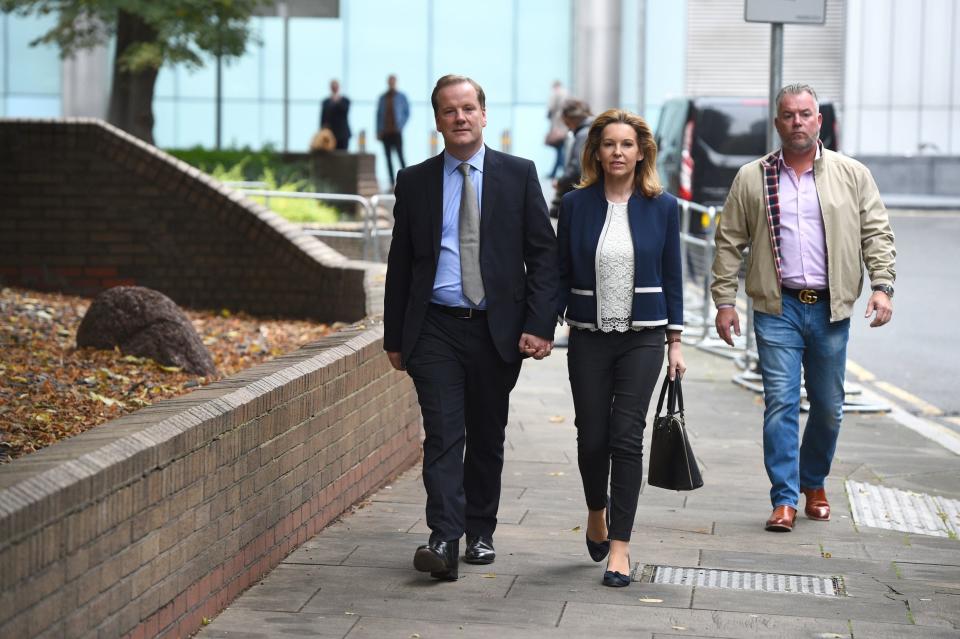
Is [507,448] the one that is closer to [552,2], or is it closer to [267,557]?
[267,557]

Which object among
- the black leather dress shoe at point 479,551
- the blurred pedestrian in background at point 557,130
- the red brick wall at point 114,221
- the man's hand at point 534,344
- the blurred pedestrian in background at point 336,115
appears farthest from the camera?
the blurred pedestrian in background at point 557,130

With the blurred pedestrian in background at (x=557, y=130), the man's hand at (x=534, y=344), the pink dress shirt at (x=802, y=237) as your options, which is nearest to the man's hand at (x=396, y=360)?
the man's hand at (x=534, y=344)

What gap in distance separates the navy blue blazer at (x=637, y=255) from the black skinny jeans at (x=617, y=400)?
0.08 metres

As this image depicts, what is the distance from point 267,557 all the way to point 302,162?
17.7 m

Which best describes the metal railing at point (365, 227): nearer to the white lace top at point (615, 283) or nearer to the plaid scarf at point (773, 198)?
the plaid scarf at point (773, 198)

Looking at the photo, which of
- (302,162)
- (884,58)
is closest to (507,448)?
(302,162)

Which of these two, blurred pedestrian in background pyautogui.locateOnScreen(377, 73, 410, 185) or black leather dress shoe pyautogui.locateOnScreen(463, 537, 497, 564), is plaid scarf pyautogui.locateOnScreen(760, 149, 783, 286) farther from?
blurred pedestrian in background pyautogui.locateOnScreen(377, 73, 410, 185)

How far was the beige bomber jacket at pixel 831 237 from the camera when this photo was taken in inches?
267

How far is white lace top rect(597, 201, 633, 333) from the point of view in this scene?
5.82m

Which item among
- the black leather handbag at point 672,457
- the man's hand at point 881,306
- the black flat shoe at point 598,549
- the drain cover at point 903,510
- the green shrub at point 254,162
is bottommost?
the drain cover at point 903,510

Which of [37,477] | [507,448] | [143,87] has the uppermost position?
[143,87]

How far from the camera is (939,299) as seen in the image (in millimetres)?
16953

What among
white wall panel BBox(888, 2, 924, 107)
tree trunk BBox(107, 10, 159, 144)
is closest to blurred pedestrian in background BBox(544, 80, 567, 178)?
tree trunk BBox(107, 10, 159, 144)

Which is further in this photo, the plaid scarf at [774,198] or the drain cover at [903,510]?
the drain cover at [903,510]
